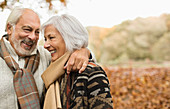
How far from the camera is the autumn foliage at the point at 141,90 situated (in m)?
5.09

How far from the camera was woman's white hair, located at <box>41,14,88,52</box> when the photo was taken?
186cm

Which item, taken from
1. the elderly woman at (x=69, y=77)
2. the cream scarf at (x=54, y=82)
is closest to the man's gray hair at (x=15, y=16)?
the elderly woman at (x=69, y=77)

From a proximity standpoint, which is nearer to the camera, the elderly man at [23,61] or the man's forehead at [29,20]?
the elderly man at [23,61]

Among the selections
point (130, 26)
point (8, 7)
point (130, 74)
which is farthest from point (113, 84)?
point (130, 26)

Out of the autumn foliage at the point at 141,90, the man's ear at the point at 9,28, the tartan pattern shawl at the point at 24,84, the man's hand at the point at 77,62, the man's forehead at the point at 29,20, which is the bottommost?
the autumn foliage at the point at 141,90

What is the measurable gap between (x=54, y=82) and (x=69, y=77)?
0.57 ft

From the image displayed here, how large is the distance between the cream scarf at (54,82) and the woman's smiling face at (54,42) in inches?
2.4

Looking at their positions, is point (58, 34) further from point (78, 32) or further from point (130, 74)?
point (130, 74)

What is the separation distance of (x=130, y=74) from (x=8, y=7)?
514 centimetres

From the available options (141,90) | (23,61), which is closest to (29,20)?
(23,61)

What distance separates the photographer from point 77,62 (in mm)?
1816

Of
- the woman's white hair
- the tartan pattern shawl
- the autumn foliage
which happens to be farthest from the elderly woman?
the autumn foliage

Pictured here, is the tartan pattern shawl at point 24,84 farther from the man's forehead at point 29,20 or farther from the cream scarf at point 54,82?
the man's forehead at point 29,20

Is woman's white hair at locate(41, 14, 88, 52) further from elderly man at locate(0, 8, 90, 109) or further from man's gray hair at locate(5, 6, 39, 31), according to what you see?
man's gray hair at locate(5, 6, 39, 31)
